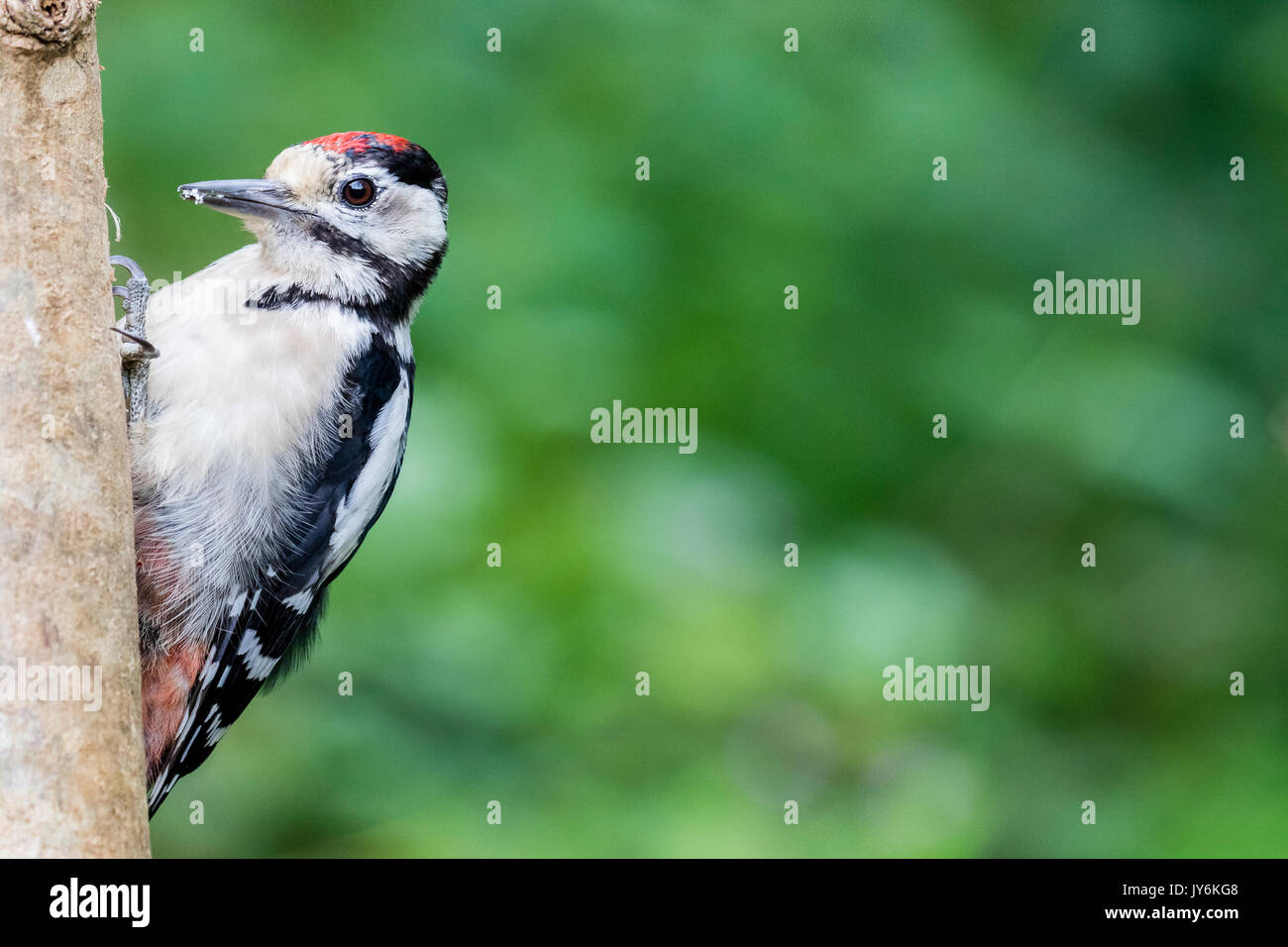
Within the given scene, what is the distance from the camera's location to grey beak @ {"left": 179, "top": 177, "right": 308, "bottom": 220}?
304cm

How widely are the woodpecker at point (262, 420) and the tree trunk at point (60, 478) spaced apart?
91cm

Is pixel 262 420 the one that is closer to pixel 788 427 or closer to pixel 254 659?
pixel 254 659

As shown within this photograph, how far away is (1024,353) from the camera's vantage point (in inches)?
179

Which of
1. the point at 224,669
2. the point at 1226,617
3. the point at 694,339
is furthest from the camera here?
the point at 1226,617

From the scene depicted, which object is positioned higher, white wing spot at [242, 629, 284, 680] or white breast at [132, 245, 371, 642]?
white breast at [132, 245, 371, 642]

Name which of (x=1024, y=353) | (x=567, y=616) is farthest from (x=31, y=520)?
(x=1024, y=353)

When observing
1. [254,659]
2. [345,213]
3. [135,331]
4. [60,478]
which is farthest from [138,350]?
[60,478]

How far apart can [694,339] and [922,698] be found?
1.32 meters

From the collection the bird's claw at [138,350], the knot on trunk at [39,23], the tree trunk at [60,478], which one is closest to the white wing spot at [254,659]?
the bird's claw at [138,350]

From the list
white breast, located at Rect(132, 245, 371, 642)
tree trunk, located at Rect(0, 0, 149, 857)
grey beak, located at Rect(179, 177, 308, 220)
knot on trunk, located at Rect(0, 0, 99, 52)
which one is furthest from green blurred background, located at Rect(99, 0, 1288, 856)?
knot on trunk, located at Rect(0, 0, 99, 52)

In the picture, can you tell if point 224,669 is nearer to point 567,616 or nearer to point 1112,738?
point 567,616

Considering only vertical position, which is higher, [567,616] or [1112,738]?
[567,616]

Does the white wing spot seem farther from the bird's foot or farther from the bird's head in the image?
the bird's head

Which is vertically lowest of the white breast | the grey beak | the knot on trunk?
the white breast
